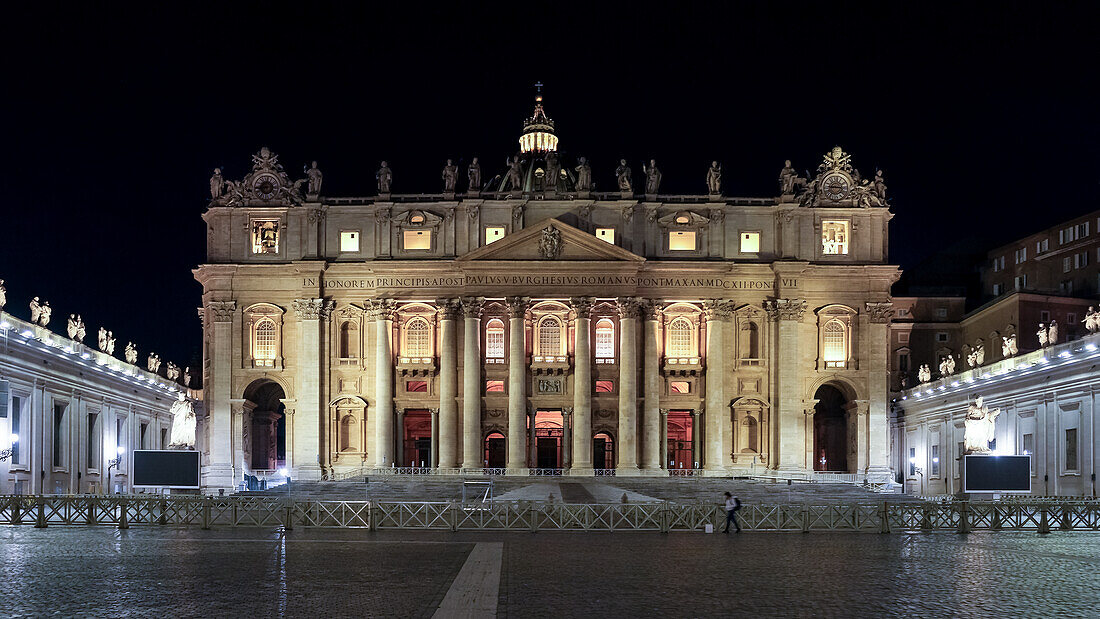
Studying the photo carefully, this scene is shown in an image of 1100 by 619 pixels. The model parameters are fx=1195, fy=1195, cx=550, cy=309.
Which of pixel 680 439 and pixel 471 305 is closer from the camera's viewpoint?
pixel 471 305

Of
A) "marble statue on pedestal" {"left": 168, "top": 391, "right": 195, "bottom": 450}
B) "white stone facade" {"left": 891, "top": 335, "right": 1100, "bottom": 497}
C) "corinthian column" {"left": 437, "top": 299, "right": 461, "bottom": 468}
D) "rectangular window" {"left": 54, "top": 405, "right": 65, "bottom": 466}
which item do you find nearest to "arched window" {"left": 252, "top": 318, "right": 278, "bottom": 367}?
"corinthian column" {"left": 437, "top": 299, "right": 461, "bottom": 468}

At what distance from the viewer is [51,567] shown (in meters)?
24.7

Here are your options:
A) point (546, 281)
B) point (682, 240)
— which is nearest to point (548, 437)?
point (546, 281)

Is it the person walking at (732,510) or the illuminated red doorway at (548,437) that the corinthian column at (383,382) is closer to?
the illuminated red doorway at (548,437)

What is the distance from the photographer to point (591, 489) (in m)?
59.6

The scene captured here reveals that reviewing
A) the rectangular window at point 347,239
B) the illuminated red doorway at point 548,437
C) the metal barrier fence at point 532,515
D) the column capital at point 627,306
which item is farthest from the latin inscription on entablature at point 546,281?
the metal barrier fence at point 532,515

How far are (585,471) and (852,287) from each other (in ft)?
74.2

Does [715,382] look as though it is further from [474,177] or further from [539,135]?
[539,135]

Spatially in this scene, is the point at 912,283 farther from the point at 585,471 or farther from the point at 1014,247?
the point at 585,471

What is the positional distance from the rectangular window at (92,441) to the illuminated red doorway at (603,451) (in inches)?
1250

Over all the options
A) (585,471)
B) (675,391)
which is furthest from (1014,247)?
(585,471)

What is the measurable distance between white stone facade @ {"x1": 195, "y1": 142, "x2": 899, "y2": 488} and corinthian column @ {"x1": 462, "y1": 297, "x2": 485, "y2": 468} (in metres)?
0.15

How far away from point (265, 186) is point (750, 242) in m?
33.7

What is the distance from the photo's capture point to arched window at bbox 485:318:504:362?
81312mm
